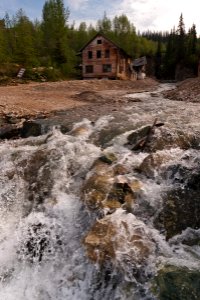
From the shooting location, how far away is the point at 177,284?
7.23 meters

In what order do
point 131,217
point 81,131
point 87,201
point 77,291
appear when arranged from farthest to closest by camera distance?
point 81,131 < point 87,201 < point 131,217 < point 77,291

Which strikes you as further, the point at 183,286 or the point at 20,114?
the point at 20,114

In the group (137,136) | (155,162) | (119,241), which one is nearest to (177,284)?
(119,241)

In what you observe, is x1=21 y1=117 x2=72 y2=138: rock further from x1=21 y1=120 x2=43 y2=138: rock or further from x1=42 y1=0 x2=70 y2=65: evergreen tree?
x1=42 y1=0 x2=70 y2=65: evergreen tree

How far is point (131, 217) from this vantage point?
9.38 meters

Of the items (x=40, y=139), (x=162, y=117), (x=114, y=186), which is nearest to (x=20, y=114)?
(x=40, y=139)

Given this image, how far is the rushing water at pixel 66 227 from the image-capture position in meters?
8.05

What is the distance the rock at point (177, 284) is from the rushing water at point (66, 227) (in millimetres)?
179

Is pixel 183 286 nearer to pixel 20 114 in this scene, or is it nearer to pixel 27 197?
pixel 27 197

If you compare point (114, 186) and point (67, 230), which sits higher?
point (114, 186)

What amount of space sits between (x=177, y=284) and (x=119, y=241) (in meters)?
1.74

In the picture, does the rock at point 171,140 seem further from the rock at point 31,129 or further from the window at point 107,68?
the window at point 107,68

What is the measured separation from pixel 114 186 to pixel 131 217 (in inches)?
52.8

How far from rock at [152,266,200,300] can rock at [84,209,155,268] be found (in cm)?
68
